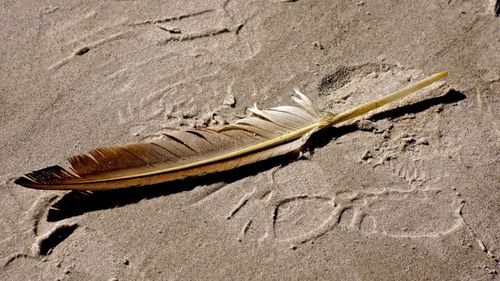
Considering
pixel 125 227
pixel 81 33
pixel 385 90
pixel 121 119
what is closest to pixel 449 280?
pixel 385 90

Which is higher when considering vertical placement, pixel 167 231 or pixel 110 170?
pixel 110 170

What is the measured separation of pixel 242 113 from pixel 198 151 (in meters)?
0.30

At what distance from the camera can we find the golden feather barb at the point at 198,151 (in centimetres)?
218

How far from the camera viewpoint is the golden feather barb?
2178 mm

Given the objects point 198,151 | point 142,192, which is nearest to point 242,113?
point 198,151

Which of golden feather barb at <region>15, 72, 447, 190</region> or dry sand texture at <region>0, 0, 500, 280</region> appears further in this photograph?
golden feather barb at <region>15, 72, 447, 190</region>

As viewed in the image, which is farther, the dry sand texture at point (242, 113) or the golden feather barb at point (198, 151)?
the golden feather barb at point (198, 151)

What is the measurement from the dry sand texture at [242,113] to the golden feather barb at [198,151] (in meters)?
0.07

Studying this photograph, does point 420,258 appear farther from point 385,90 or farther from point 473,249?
point 385,90

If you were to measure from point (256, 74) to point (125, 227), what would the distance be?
929 millimetres

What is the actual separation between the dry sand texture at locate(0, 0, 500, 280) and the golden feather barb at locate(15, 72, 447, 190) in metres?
0.07

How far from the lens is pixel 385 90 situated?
2.47 meters

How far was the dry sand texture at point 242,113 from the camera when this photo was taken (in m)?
2.07

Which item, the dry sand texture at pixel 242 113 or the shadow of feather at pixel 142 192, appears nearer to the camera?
the dry sand texture at pixel 242 113
